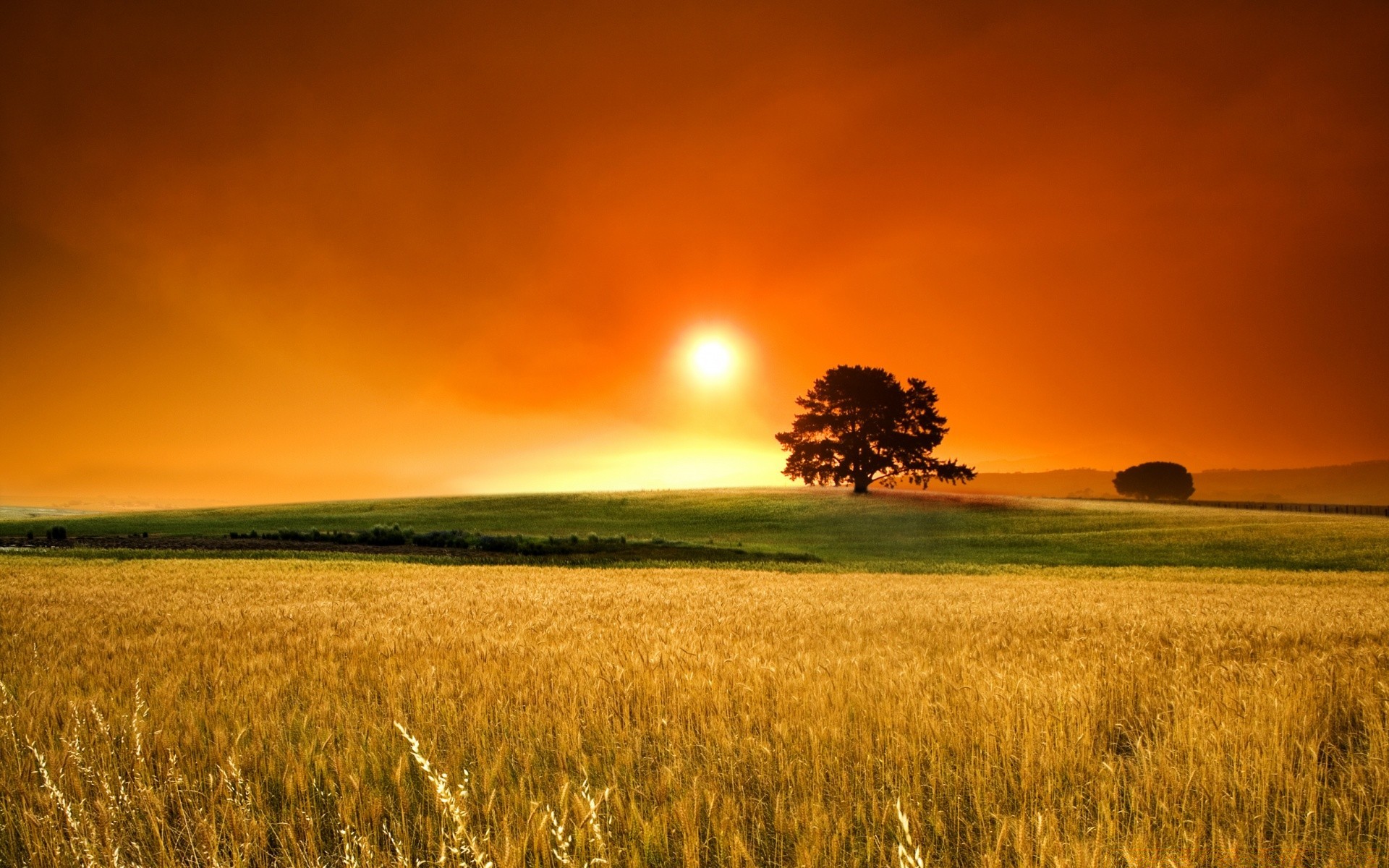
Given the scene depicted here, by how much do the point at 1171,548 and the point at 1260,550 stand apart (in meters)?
4.20

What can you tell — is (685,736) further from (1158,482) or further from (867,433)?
(1158,482)

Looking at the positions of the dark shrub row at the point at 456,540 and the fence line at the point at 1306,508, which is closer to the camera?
the dark shrub row at the point at 456,540

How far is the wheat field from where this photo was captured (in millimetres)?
3777

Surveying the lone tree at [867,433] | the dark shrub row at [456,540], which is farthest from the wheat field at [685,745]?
the lone tree at [867,433]

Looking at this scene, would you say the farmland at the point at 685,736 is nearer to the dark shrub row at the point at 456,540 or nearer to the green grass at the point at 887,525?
→ the green grass at the point at 887,525

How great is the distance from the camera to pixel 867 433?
232ft

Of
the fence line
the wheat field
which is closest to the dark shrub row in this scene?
the wheat field

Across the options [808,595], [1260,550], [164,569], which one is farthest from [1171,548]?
[164,569]

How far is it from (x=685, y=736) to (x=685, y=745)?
0.60 ft

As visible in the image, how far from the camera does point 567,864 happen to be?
317 centimetres

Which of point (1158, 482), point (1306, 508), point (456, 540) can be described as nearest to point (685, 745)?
point (456, 540)

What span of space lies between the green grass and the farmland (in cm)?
2452

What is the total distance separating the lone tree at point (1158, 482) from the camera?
12775 cm

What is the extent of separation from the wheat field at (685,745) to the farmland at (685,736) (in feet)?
0.11
